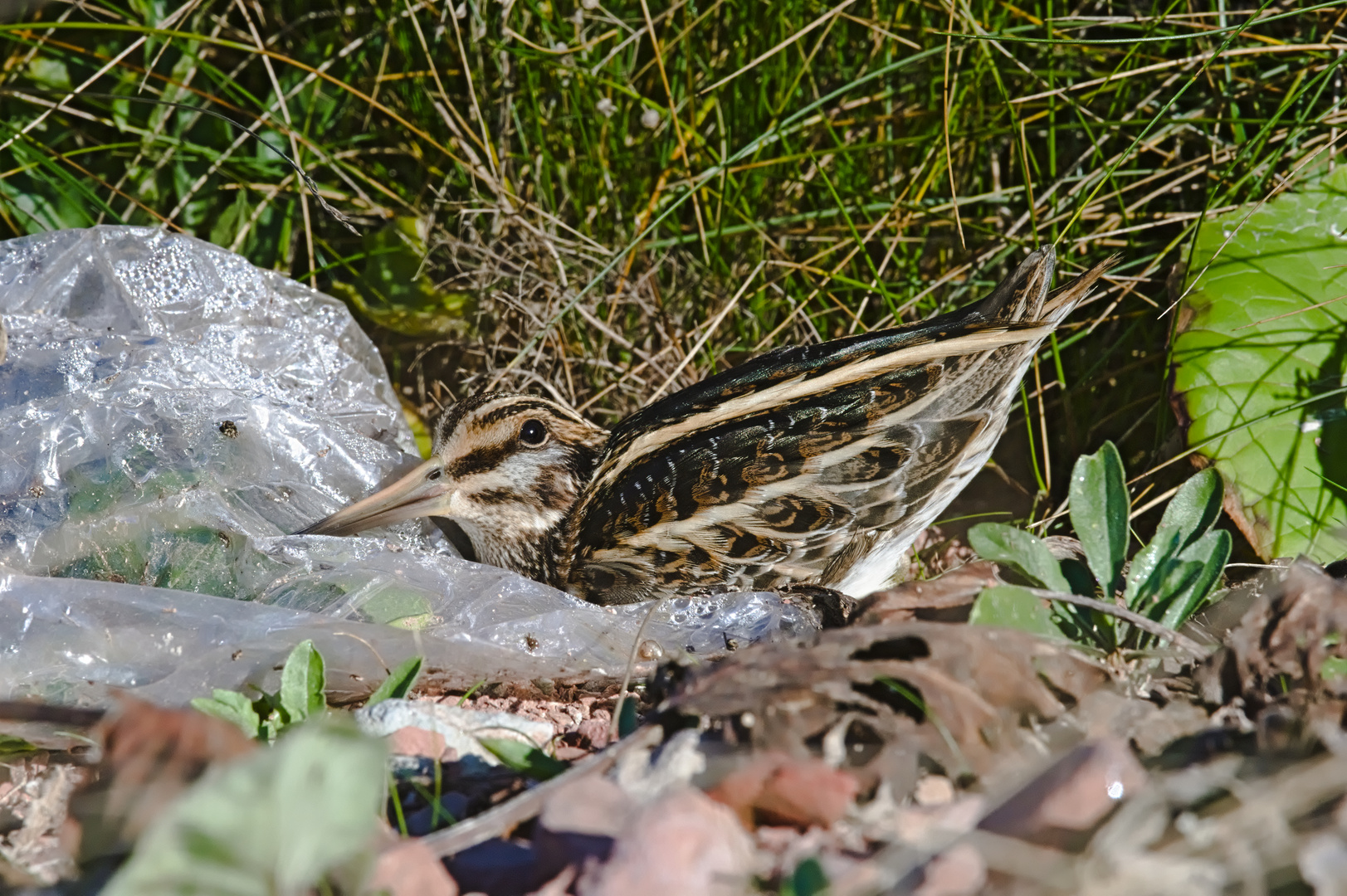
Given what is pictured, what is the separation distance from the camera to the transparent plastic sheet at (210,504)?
2.41 metres

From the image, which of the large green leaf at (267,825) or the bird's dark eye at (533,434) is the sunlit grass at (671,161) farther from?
the large green leaf at (267,825)

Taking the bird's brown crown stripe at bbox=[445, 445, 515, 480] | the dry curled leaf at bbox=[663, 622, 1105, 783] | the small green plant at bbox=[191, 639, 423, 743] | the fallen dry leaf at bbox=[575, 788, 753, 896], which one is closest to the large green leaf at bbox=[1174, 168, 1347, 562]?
the dry curled leaf at bbox=[663, 622, 1105, 783]

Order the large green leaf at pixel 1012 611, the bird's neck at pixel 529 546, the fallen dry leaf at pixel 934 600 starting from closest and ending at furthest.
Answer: the large green leaf at pixel 1012 611 < the fallen dry leaf at pixel 934 600 < the bird's neck at pixel 529 546

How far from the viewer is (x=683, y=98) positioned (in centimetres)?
366

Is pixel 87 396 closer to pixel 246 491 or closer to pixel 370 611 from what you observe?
pixel 246 491

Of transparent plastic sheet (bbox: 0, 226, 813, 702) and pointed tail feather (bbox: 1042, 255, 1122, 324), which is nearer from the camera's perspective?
transparent plastic sheet (bbox: 0, 226, 813, 702)

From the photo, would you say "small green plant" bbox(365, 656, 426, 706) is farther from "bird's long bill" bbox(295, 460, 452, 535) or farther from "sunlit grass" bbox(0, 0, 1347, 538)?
Answer: "sunlit grass" bbox(0, 0, 1347, 538)

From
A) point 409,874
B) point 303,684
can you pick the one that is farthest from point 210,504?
point 409,874

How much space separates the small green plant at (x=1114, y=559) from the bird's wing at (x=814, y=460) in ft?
2.43

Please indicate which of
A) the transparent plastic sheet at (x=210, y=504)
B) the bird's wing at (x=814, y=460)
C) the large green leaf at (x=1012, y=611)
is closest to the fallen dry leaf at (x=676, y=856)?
the large green leaf at (x=1012, y=611)

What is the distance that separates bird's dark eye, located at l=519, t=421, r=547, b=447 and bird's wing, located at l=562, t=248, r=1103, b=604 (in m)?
0.29

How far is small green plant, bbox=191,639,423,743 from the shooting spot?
6.43 ft

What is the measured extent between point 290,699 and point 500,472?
1216mm

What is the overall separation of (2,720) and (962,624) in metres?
1.67
